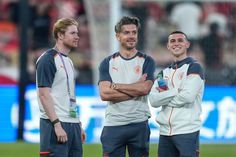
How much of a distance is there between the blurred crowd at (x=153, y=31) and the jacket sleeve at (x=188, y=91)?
11.0 m

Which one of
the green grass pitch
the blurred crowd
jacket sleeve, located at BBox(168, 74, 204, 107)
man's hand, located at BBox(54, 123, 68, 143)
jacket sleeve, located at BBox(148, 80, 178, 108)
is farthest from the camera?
the blurred crowd

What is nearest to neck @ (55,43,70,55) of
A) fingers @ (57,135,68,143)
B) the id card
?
the id card

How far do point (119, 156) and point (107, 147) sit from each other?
171 mm

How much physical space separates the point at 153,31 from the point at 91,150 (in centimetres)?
688

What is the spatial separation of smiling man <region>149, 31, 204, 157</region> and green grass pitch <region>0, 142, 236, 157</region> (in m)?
4.97

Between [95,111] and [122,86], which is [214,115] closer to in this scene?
[95,111]

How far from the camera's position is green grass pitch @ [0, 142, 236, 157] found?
16203 millimetres

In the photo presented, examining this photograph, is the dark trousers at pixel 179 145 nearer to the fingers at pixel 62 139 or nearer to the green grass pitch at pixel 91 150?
the fingers at pixel 62 139

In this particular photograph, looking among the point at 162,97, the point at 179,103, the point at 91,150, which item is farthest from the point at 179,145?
the point at 91,150

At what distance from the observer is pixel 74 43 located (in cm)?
1058

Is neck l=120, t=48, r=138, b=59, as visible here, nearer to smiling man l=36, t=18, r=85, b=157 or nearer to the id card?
smiling man l=36, t=18, r=85, b=157

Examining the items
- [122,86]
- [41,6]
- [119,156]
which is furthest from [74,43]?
[41,6]

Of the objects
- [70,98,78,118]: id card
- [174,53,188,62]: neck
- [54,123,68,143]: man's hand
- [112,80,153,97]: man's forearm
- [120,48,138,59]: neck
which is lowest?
[54,123,68,143]: man's hand

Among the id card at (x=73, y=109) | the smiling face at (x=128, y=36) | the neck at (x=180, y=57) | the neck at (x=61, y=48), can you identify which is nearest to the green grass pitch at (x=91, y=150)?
the neck at (x=180, y=57)
